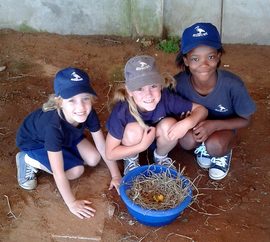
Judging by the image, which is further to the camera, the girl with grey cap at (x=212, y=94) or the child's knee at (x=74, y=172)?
the child's knee at (x=74, y=172)

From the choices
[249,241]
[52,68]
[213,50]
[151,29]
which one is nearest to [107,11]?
[151,29]

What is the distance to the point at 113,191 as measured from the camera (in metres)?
2.73

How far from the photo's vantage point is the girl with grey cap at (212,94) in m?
2.51

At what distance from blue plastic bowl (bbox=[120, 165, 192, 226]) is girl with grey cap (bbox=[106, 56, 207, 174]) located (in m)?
0.12

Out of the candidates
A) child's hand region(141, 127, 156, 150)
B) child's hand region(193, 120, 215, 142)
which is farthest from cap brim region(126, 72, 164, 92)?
child's hand region(193, 120, 215, 142)

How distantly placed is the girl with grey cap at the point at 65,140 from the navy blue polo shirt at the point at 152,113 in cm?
13

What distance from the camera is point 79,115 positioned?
2404mm

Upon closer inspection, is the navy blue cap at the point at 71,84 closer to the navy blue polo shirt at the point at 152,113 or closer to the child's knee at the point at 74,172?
the navy blue polo shirt at the point at 152,113

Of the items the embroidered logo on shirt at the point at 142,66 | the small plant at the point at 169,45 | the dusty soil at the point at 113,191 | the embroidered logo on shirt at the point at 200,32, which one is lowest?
the dusty soil at the point at 113,191

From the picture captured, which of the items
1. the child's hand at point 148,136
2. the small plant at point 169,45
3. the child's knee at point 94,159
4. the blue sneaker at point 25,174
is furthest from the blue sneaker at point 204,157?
the small plant at point 169,45

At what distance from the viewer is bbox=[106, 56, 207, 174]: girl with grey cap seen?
8.05 ft

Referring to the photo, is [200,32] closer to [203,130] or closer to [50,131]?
[203,130]

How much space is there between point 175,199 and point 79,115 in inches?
25.9

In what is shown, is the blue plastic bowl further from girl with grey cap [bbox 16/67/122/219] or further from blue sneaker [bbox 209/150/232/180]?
blue sneaker [bbox 209/150/232/180]
